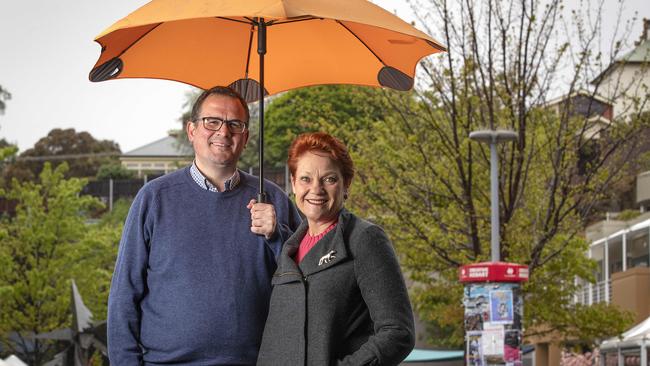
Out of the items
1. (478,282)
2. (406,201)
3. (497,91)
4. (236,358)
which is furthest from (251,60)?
(406,201)

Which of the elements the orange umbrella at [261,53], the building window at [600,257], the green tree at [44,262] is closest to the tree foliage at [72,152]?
the building window at [600,257]

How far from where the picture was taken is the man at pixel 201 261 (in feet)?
17.0

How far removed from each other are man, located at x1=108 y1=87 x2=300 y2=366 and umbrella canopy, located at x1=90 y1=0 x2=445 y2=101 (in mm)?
751

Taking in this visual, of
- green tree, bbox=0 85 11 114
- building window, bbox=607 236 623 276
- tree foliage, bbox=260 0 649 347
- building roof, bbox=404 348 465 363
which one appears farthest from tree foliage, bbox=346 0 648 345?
green tree, bbox=0 85 11 114

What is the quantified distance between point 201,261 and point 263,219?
297 mm

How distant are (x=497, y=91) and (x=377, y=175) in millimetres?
3672

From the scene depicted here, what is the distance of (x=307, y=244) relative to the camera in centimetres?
506

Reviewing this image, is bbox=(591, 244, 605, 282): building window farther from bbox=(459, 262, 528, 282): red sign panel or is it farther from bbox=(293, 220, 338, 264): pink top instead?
bbox=(293, 220, 338, 264): pink top

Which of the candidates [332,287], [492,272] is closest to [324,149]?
[332,287]

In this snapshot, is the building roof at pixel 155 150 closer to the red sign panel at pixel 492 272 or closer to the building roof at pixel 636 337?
the building roof at pixel 636 337

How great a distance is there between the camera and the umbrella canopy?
20.2 ft

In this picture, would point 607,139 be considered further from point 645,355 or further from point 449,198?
point 645,355

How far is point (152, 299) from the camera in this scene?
5281mm

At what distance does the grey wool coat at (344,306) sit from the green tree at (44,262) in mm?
35591
